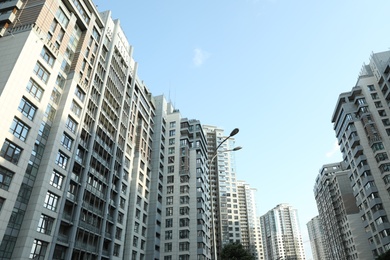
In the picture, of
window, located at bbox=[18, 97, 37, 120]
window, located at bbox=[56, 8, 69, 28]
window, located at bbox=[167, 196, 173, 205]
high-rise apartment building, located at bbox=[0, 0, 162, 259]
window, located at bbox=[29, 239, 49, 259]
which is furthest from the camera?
window, located at bbox=[167, 196, 173, 205]

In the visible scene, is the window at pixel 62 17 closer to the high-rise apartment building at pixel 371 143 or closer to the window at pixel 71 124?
the window at pixel 71 124

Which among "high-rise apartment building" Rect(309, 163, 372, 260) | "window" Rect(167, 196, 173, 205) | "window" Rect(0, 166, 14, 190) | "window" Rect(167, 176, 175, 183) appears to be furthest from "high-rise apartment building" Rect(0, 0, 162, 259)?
"high-rise apartment building" Rect(309, 163, 372, 260)

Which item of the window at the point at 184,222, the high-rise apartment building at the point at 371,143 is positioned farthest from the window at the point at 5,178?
the high-rise apartment building at the point at 371,143

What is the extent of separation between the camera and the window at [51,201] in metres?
37.4

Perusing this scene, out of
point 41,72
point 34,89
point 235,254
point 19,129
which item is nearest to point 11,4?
point 41,72

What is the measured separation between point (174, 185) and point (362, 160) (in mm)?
47732

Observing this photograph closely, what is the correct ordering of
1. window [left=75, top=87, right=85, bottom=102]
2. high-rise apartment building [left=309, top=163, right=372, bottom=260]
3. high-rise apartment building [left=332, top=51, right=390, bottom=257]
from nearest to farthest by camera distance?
1. window [left=75, top=87, right=85, bottom=102]
2. high-rise apartment building [left=332, top=51, right=390, bottom=257]
3. high-rise apartment building [left=309, top=163, right=372, bottom=260]

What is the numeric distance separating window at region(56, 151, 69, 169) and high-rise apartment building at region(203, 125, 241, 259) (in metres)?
84.3

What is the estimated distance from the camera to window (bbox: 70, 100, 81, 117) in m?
45.6

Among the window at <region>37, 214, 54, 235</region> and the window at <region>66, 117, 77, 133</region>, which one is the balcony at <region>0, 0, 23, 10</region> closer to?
the window at <region>66, 117, 77, 133</region>

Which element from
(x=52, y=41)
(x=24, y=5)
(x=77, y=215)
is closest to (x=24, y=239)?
(x=77, y=215)

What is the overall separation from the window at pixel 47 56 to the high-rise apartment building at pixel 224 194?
8693cm

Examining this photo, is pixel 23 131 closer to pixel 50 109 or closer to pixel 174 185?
pixel 50 109

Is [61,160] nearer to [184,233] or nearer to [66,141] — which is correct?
[66,141]
